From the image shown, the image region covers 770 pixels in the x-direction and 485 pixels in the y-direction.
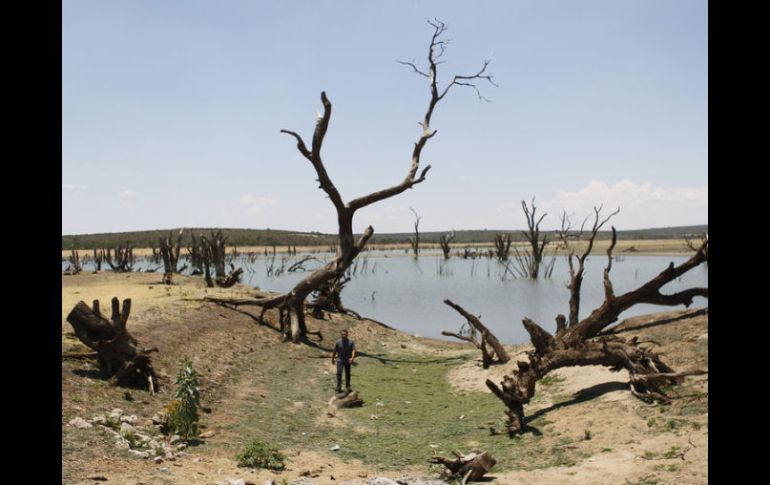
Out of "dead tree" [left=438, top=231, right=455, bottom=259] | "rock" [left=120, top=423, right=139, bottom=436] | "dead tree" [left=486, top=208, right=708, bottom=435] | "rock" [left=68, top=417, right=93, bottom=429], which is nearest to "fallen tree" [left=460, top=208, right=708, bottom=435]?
"dead tree" [left=486, top=208, right=708, bottom=435]

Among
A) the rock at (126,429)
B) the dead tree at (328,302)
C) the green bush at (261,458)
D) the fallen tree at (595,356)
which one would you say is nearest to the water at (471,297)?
the fallen tree at (595,356)

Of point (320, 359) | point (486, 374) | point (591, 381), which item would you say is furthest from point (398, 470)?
point (320, 359)

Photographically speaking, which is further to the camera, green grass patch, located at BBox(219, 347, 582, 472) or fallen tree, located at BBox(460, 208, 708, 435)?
fallen tree, located at BBox(460, 208, 708, 435)

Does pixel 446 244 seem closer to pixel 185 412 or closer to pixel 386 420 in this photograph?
pixel 386 420

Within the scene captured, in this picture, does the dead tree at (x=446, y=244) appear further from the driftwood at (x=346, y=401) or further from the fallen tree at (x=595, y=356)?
the driftwood at (x=346, y=401)

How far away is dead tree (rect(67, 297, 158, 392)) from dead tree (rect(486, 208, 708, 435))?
664cm

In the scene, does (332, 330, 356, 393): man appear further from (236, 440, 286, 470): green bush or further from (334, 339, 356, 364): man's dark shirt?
(236, 440, 286, 470): green bush

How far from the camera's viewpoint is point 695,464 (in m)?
7.13

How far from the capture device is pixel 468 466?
7.93 m

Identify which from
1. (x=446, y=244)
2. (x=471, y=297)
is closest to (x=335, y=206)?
(x=471, y=297)

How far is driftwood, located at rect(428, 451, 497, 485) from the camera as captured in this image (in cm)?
784

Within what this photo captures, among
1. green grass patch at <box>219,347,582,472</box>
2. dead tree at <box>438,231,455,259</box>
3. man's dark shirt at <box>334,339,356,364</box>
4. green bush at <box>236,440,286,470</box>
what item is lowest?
green grass patch at <box>219,347,582,472</box>

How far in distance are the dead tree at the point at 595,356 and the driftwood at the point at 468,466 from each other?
6.95 feet

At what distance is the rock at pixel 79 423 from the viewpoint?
8.62m
